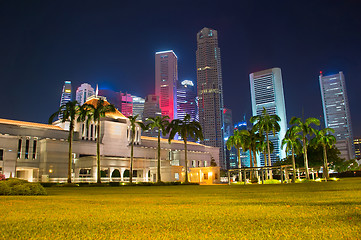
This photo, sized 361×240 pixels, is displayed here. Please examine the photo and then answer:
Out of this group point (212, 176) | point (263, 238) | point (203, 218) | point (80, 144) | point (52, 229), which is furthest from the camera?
point (80, 144)

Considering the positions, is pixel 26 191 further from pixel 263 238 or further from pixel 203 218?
pixel 263 238

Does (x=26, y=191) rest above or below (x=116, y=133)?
below

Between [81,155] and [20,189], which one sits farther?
[81,155]

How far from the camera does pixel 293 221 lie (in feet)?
16.1

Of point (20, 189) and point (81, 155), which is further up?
point (81, 155)

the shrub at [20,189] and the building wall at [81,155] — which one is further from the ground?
the building wall at [81,155]

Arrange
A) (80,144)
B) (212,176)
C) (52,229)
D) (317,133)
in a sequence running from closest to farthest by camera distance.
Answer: (52,229) → (317,133) → (212,176) → (80,144)

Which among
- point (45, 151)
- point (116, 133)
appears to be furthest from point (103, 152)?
point (45, 151)

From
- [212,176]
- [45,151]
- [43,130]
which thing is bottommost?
[212,176]

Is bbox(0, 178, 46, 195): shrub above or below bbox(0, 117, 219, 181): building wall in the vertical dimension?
below

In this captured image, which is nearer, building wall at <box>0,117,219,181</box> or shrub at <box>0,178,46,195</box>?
shrub at <box>0,178,46,195</box>

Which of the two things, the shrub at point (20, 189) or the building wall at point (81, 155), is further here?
the building wall at point (81, 155)

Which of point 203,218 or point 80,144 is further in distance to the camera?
point 80,144

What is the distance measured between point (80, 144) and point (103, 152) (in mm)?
6505
